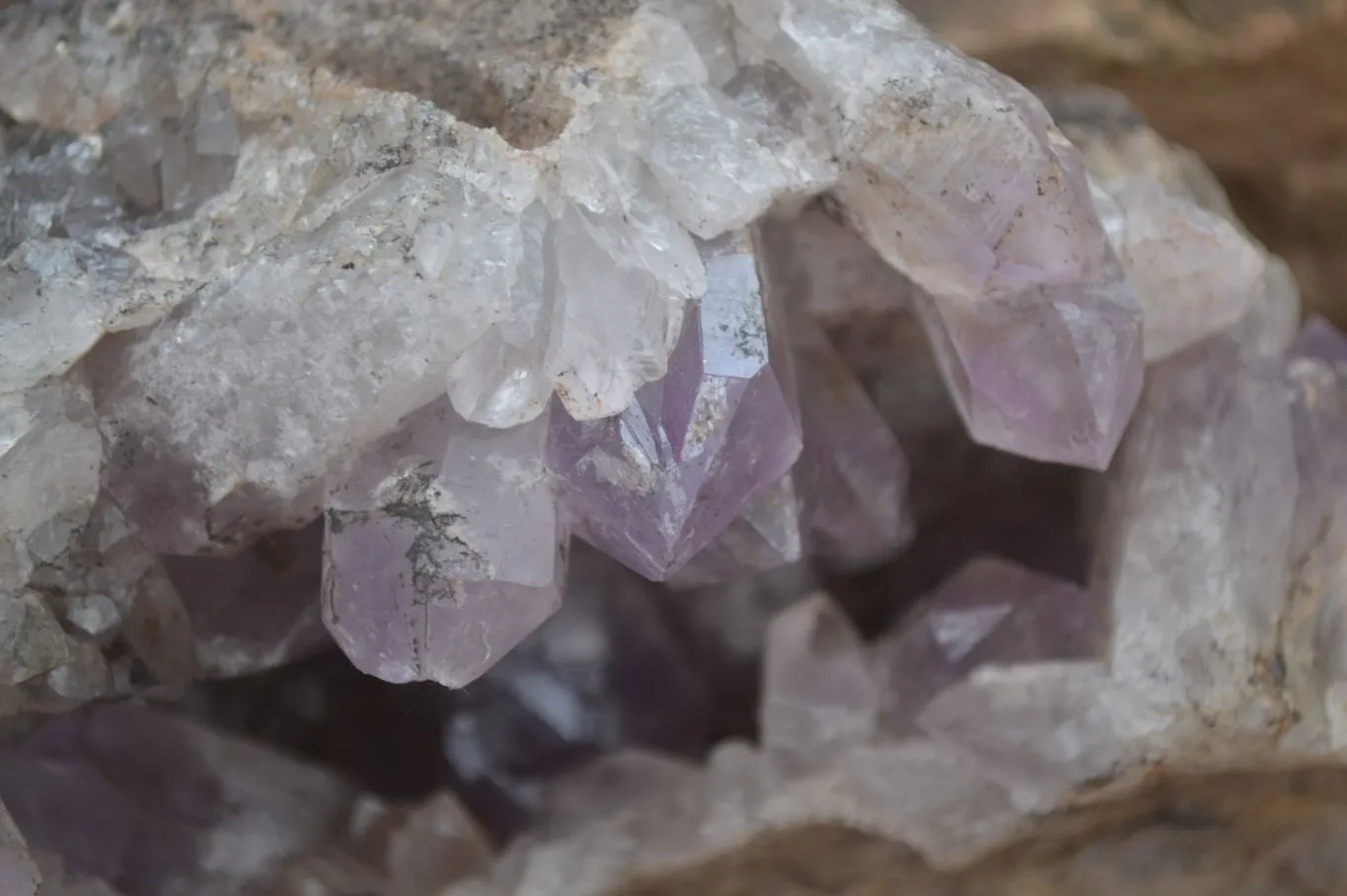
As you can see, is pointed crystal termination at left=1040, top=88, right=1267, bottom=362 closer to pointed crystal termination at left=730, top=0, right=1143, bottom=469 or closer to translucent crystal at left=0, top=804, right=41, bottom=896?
pointed crystal termination at left=730, top=0, right=1143, bottom=469

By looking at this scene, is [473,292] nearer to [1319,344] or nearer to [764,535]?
[764,535]

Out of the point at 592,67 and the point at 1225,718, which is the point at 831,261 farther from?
the point at 1225,718

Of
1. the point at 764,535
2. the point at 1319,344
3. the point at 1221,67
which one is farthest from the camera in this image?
the point at 1221,67

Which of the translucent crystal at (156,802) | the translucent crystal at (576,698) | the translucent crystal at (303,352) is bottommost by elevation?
the translucent crystal at (576,698)

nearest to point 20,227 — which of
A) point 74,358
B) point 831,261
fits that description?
point 74,358

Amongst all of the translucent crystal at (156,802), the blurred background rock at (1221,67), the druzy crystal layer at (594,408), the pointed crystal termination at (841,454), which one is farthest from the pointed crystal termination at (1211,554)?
the translucent crystal at (156,802)

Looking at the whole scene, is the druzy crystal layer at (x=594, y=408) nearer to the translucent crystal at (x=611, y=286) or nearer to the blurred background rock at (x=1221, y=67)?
the translucent crystal at (x=611, y=286)

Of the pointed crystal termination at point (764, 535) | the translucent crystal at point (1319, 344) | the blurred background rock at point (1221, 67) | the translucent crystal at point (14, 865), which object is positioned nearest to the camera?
the translucent crystal at point (14, 865)

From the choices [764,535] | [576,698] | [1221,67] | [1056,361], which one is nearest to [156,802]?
[576,698]
